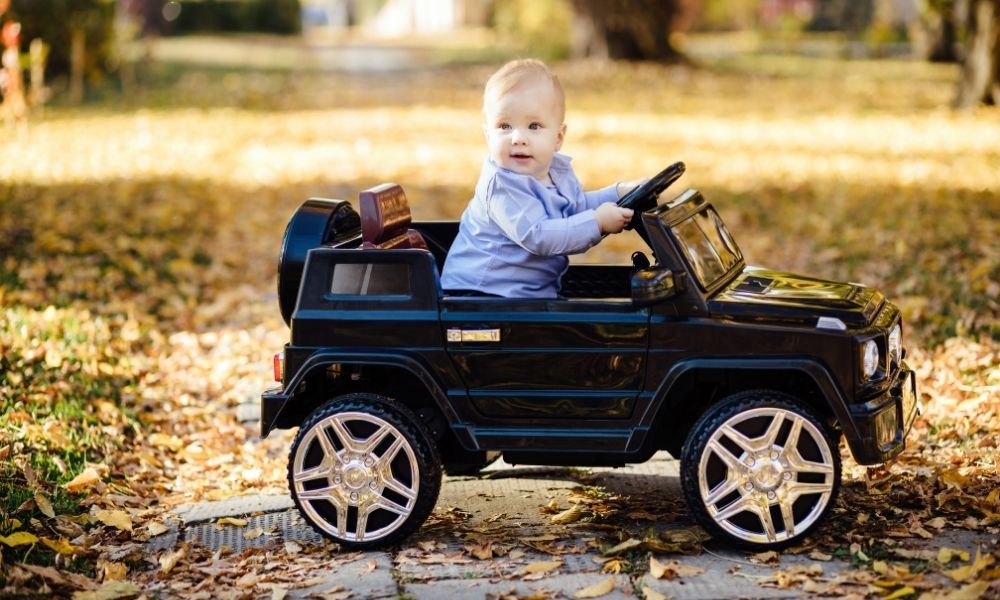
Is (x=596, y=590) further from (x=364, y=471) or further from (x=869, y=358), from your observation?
(x=869, y=358)

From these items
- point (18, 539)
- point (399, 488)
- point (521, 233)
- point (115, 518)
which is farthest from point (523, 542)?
point (18, 539)

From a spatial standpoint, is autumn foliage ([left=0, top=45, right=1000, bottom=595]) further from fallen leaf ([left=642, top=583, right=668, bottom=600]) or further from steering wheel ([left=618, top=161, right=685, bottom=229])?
steering wheel ([left=618, top=161, right=685, bottom=229])

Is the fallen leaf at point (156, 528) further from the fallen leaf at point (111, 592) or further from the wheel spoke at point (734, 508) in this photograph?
the wheel spoke at point (734, 508)

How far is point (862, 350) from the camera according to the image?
4.40m

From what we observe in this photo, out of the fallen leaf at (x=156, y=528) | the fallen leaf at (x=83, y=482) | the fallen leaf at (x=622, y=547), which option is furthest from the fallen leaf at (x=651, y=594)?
the fallen leaf at (x=83, y=482)

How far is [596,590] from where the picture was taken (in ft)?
13.8

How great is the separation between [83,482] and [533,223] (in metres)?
2.18

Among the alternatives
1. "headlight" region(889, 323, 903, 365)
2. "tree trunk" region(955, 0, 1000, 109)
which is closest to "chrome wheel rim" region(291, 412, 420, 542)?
"headlight" region(889, 323, 903, 365)

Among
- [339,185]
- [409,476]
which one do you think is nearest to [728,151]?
[339,185]

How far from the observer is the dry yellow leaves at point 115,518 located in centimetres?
504

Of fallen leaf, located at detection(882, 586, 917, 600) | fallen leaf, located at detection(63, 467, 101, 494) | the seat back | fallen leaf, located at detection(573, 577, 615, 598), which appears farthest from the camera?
fallen leaf, located at detection(63, 467, 101, 494)

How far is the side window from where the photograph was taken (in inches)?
184

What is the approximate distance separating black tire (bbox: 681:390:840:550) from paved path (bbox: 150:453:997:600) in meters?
0.11

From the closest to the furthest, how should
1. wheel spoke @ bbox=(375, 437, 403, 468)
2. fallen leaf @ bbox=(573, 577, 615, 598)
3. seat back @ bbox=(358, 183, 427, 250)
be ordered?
1. fallen leaf @ bbox=(573, 577, 615, 598)
2. wheel spoke @ bbox=(375, 437, 403, 468)
3. seat back @ bbox=(358, 183, 427, 250)
